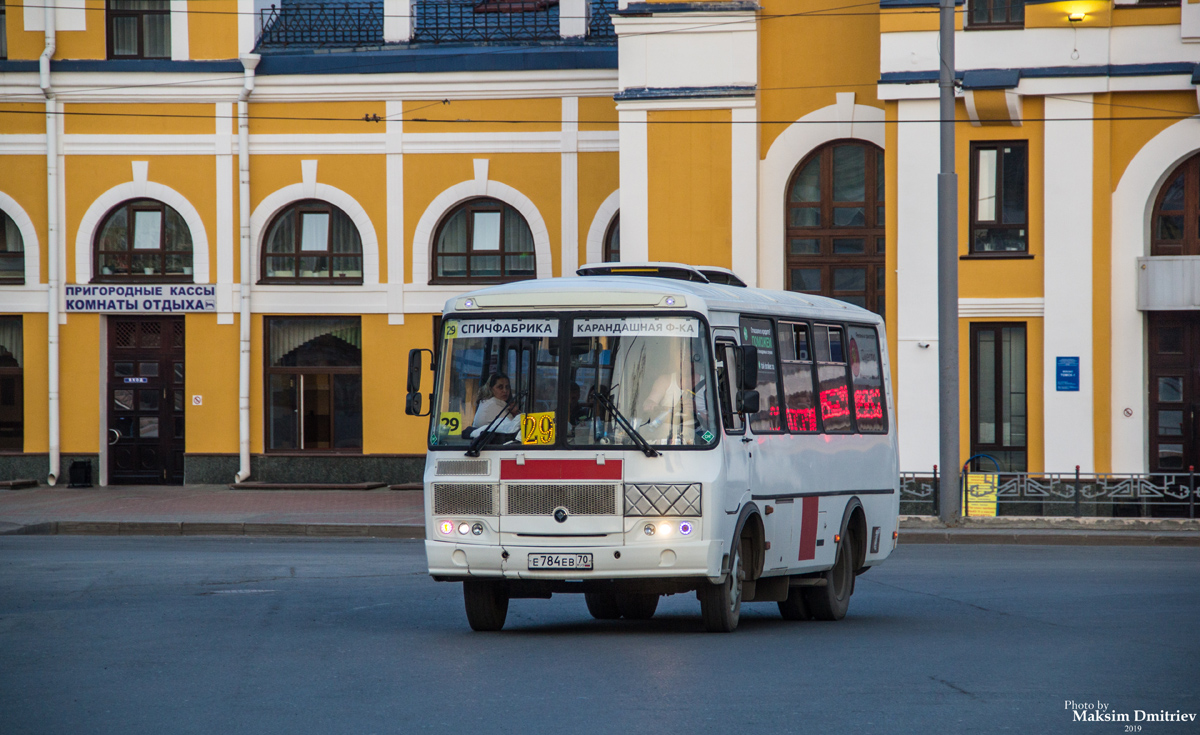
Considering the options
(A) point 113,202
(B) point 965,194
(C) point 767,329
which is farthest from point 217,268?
(C) point 767,329

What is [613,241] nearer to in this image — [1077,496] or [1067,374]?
[1067,374]

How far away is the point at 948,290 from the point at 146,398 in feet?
50.7

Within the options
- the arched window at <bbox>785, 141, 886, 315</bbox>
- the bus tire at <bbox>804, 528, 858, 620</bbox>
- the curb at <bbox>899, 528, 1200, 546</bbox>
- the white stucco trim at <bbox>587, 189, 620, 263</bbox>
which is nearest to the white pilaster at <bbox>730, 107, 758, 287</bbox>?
the arched window at <bbox>785, 141, 886, 315</bbox>

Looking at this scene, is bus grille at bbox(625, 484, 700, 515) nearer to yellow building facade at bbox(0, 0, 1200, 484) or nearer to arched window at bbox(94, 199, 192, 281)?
yellow building facade at bbox(0, 0, 1200, 484)

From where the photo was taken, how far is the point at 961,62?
22812 mm

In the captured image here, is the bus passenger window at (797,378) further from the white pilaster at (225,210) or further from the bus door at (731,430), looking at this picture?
the white pilaster at (225,210)

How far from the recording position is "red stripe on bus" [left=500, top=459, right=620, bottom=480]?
10.4m

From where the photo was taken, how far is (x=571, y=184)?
27359 millimetres

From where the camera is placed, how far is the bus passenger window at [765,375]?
37.8ft

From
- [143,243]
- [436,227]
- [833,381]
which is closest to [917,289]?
[436,227]

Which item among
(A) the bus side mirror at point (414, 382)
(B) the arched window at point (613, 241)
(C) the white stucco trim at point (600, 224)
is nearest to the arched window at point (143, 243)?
(C) the white stucco trim at point (600, 224)

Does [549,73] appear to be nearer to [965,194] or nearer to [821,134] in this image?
[821,134]

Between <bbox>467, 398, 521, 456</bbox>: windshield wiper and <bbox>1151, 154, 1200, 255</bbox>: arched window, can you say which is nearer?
<bbox>467, 398, 521, 456</bbox>: windshield wiper

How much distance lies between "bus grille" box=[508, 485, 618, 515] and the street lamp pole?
11.5m
